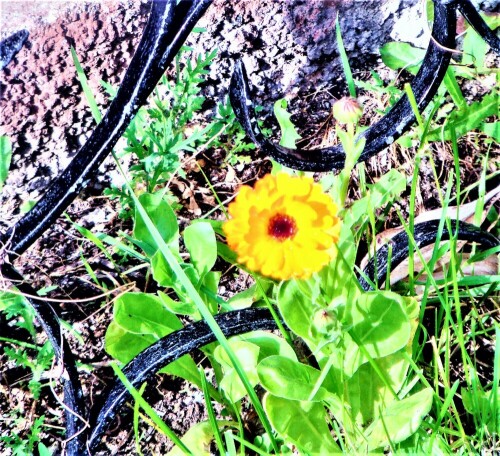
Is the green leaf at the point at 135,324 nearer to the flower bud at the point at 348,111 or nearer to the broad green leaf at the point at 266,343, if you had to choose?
the broad green leaf at the point at 266,343

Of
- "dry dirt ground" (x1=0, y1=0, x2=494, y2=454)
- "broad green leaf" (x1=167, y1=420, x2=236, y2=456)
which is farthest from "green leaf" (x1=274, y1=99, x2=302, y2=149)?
"broad green leaf" (x1=167, y1=420, x2=236, y2=456)

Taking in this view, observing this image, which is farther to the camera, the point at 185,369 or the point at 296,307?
the point at 185,369

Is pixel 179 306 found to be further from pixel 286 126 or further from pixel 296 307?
pixel 286 126

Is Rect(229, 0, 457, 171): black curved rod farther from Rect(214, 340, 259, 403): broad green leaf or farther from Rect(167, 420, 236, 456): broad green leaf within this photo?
Rect(167, 420, 236, 456): broad green leaf

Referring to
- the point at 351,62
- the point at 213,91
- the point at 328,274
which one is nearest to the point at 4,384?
the point at 328,274

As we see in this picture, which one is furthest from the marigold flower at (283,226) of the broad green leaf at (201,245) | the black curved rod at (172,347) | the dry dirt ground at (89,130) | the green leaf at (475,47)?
the green leaf at (475,47)

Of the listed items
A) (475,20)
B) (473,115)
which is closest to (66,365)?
(475,20)
